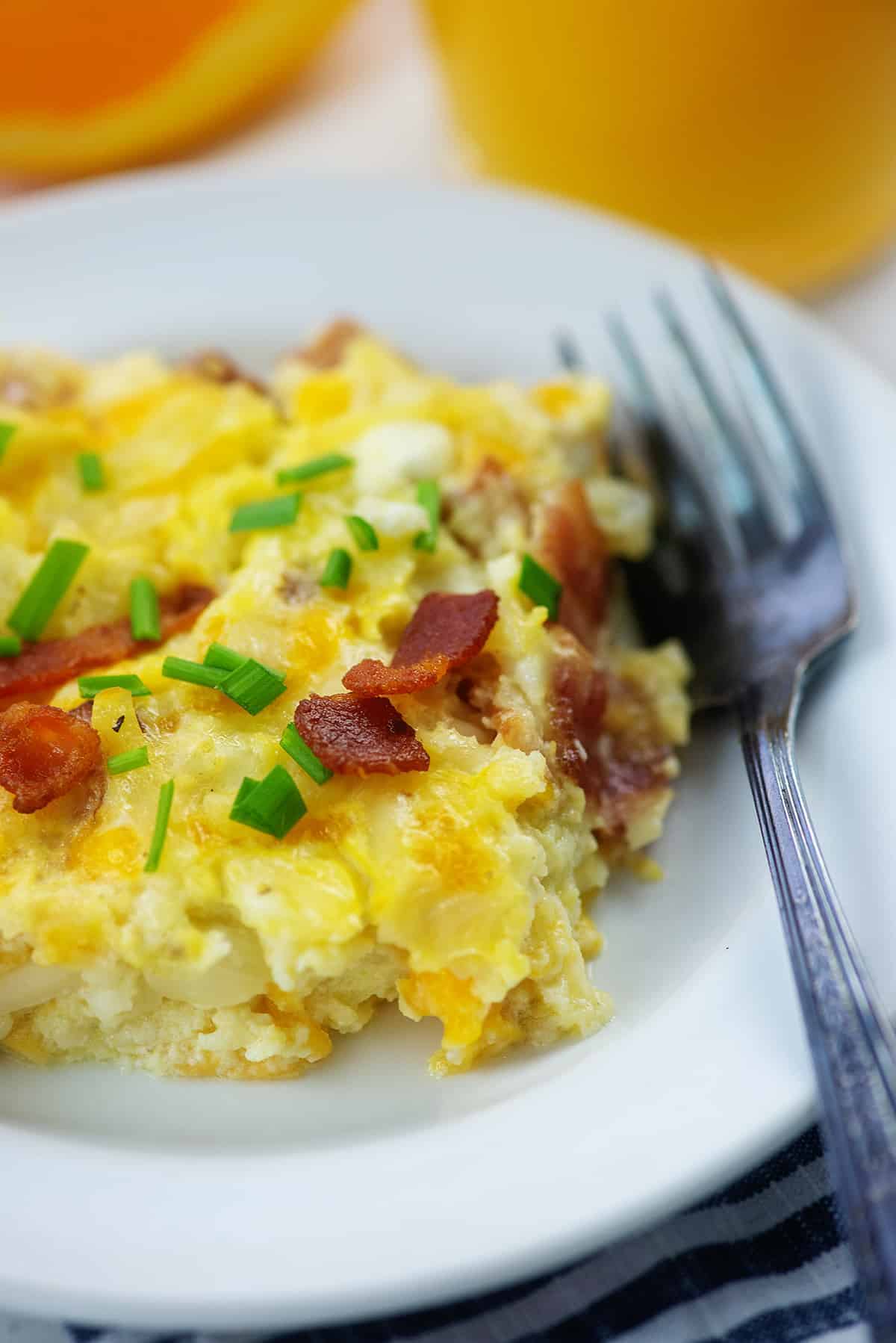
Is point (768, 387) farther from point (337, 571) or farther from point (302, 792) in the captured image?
point (302, 792)

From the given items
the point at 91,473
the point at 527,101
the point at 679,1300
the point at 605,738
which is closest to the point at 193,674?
the point at 91,473

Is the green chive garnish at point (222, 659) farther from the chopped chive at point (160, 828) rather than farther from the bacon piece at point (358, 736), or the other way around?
the chopped chive at point (160, 828)

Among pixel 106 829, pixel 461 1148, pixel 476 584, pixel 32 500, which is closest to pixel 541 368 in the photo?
pixel 476 584

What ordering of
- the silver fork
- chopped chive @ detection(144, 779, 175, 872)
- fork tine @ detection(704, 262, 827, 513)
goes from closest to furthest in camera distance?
the silver fork < chopped chive @ detection(144, 779, 175, 872) < fork tine @ detection(704, 262, 827, 513)

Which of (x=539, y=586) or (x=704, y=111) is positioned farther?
(x=704, y=111)

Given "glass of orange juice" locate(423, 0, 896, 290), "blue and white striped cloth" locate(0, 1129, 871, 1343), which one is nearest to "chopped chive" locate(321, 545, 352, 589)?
"blue and white striped cloth" locate(0, 1129, 871, 1343)

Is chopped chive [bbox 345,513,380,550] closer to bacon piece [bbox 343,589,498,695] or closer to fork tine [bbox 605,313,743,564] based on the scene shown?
bacon piece [bbox 343,589,498,695]

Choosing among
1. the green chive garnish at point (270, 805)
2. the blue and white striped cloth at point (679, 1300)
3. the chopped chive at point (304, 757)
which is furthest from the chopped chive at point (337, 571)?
the blue and white striped cloth at point (679, 1300)
